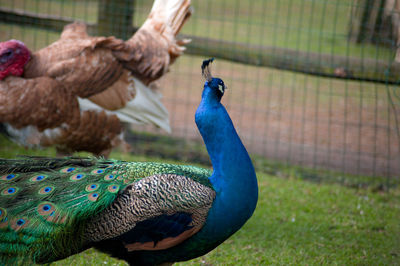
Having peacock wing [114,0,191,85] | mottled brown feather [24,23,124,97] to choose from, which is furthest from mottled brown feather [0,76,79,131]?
peacock wing [114,0,191,85]

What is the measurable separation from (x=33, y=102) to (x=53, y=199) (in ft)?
6.57

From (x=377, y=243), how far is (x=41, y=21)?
205 inches

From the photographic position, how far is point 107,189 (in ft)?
8.49

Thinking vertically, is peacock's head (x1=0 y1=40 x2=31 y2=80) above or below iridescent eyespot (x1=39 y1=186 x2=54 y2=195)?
above

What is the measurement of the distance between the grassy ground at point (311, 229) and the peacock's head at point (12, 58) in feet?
5.01

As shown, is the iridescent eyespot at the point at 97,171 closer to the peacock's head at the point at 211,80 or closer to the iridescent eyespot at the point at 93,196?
the iridescent eyespot at the point at 93,196

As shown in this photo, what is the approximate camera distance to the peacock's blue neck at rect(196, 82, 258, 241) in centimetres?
267

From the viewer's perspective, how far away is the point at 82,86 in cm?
458

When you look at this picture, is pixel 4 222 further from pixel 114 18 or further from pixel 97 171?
pixel 114 18

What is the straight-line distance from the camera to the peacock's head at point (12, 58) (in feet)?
14.3

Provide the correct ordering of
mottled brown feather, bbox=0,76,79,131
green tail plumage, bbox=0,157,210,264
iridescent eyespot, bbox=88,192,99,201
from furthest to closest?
mottled brown feather, bbox=0,76,79,131 → iridescent eyespot, bbox=88,192,99,201 → green tail plumage, bbox=0,157,210,264

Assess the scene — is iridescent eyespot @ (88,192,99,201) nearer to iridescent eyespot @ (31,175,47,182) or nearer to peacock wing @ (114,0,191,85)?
iridescent eyespot @ (31,175,47,182)

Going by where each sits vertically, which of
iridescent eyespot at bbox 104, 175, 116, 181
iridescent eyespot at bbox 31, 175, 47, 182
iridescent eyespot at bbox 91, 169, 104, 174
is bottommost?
iridescent eyespot at bbox 31, 175, 47, 182

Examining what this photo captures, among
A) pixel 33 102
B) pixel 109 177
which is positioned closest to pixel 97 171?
pixel 109 177
